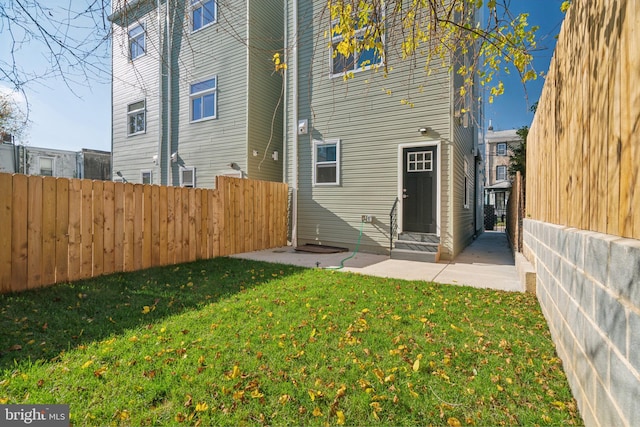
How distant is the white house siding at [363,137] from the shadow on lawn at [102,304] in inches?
119

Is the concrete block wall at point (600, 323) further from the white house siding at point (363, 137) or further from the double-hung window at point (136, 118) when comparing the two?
the double-hung window at point (136, 118)

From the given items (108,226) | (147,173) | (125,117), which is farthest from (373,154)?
(125,117)

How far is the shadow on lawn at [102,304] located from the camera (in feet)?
8.27

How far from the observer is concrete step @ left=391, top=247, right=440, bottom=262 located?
6.40 meters

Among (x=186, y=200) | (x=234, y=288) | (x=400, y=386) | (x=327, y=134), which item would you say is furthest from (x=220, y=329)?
(x=327, y=134)

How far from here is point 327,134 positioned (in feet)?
27.0

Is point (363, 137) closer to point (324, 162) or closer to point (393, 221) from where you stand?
point (324, 162)

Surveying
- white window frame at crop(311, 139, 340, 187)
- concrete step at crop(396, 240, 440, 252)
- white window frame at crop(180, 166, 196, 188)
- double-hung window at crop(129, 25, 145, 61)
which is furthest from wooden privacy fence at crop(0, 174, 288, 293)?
white window frame at crop(180, 166, 196, 188)

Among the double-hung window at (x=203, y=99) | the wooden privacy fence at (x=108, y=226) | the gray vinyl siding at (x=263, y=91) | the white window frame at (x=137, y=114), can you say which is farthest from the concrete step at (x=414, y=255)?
the white window frame at (x=137, y=114)

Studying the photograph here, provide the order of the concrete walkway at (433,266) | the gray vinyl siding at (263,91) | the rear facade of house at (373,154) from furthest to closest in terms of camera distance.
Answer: the gray vinyl siding at (263,91) → the rear facade of house at (373,154) → the concrete walkway at (433,266)

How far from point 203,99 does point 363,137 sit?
21.1ft

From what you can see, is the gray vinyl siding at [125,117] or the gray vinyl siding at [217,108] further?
the gray vinyl siding at [125,117]

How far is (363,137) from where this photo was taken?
25.3 ft

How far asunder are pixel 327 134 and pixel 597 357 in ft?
24.4
